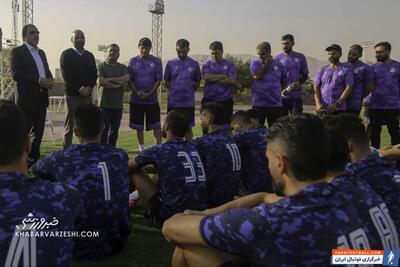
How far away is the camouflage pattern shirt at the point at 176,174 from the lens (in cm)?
443

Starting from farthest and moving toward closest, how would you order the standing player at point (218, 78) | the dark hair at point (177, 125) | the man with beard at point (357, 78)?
1. the standing player at point (218, 78)
2. the man with beard at point (357, 78)
3. the dark hair at point (177, 125)

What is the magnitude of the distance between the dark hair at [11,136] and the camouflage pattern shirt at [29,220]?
9 centimetres

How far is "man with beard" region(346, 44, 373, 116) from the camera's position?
8961 millimetres

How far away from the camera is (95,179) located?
3805 millimetres

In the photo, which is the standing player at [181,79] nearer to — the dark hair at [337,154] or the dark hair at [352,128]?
the dark hair at [352,128]

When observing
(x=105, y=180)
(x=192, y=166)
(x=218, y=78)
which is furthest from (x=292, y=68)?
(x=105, y=180)

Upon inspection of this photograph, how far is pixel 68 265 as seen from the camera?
2521 millimetres

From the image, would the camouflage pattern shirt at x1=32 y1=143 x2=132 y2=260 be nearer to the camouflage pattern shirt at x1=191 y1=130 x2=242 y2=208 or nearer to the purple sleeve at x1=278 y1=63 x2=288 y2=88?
the camouflage pattern shirt at x1=191 y1=130 x2=242 y2=208

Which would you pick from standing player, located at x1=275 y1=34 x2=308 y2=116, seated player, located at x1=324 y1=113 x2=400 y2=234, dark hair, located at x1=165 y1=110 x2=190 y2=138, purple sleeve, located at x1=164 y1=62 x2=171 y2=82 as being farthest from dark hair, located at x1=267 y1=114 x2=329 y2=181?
standing player, located at x1=275 y1=34 x2=308 y2=116

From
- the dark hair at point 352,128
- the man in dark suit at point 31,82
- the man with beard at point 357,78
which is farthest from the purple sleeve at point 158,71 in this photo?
the dark hair at point 352,128

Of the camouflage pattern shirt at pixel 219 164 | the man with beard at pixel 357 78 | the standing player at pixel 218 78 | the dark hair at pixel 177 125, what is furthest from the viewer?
the standing player at pixel 218 78

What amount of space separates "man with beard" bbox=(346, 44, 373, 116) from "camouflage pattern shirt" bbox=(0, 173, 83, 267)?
7.70 meters

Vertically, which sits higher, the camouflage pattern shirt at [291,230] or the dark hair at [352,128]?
the dark hair at [352,128]

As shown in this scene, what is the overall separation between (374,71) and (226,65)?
10.3 feet
